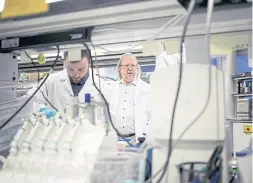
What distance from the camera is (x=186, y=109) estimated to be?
0.69 metres

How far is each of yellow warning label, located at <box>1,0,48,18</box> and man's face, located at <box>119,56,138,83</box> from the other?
2.14 meters

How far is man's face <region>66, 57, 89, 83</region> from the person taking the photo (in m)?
2.31

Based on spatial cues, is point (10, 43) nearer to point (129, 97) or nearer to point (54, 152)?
point (54, 152)

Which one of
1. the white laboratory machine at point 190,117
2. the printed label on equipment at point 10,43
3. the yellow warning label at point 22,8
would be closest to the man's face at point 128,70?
the printed label on equipment at point 10,43

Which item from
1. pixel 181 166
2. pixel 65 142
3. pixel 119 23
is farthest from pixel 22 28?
pixel 181 166

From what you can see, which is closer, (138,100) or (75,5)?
(75,5)

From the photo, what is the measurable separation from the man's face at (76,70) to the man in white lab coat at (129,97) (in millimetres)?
545

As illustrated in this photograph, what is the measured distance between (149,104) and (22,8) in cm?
57

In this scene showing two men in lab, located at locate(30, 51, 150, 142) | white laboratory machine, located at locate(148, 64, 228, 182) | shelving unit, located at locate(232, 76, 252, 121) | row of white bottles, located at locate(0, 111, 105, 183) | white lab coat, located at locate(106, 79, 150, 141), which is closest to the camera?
white laboratory machine, located at locate(148, 64, 228, 182)

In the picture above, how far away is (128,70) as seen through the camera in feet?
10.1

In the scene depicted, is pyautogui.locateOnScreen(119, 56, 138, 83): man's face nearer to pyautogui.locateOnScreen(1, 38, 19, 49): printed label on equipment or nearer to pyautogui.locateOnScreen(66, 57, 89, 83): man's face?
pyautogui.locateOnScreen(66, 57, 89, 83): man's face

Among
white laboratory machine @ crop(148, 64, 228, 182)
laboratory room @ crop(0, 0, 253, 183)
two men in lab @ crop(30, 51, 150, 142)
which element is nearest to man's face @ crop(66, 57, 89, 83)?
two men in lab @ crop(30, 51, 150, 142)

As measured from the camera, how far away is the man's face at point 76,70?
231 centimetres

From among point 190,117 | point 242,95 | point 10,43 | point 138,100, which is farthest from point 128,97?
point 190,117
